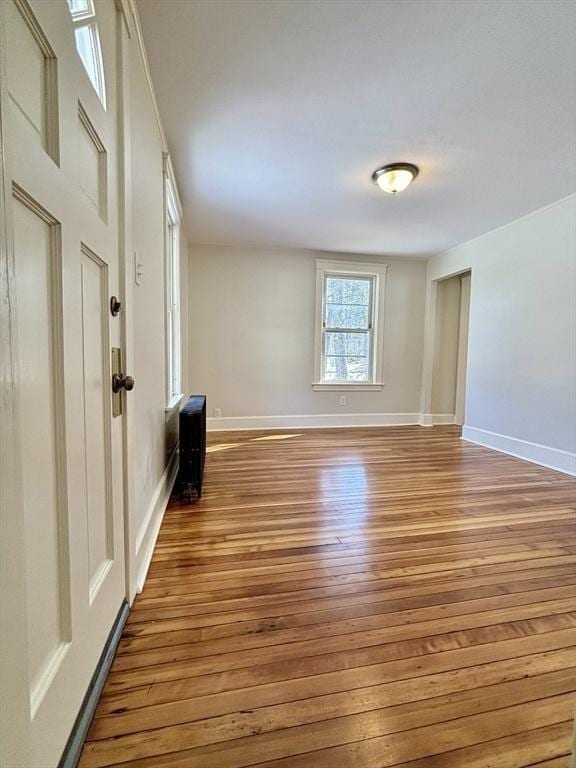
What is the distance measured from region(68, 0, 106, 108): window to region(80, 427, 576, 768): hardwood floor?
5.80ft

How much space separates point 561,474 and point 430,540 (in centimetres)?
205

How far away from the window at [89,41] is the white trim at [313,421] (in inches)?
156

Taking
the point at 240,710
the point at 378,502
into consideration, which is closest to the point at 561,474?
the point at 378,502

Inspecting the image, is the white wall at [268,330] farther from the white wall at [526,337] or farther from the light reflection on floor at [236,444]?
the white wall at [526,337]

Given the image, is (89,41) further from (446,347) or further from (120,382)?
(446,347)

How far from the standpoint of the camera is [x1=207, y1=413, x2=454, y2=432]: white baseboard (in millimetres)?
4789

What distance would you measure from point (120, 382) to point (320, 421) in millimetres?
4074

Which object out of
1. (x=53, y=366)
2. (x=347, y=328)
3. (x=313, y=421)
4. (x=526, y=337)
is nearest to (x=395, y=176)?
(x=526, y=337)

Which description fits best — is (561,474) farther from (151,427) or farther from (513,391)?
(151,427)

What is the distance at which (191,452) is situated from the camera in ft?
7.75

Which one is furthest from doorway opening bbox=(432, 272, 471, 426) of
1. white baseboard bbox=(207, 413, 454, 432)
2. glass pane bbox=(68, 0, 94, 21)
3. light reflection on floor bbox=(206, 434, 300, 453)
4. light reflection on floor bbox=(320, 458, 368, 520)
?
glass pane bbox=(68, 0, 94, 21)

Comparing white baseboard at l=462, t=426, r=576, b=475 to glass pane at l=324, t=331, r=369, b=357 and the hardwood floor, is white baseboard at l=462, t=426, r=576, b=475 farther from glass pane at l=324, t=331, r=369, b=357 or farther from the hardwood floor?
glass pane at l=324, t=331, r=369, b=357

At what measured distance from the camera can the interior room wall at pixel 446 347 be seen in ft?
17.2

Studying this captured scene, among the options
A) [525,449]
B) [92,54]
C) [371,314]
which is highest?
[92,54]
